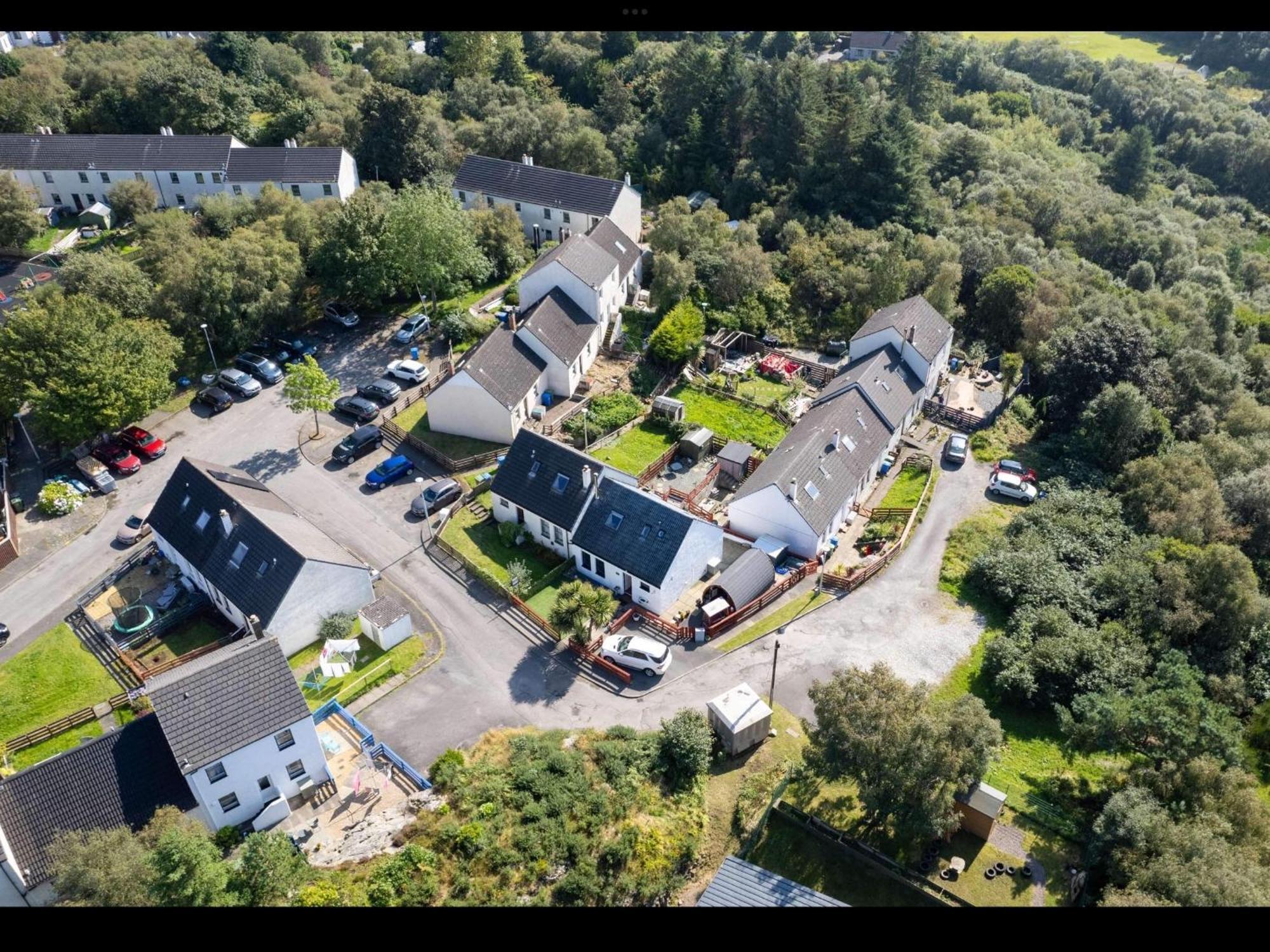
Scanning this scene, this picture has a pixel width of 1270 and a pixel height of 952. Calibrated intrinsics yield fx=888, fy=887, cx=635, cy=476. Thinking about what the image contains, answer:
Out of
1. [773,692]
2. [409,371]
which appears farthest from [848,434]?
[409,371]

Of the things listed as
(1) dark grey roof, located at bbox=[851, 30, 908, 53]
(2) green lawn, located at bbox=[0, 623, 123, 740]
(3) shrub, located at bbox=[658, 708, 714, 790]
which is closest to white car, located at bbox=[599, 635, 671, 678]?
(3) shrub, located at bbox=[658, 708, 714, 790]

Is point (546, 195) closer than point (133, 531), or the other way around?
point (133, 531)

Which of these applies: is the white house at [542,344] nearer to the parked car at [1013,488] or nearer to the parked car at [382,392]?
the parked car at [382,392]

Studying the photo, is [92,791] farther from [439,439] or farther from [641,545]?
[439,439]

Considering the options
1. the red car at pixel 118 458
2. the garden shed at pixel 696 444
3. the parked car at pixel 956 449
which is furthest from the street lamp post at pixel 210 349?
the parked car at pixel 956 449

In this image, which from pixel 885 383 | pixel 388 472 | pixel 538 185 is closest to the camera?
pixel 388 472

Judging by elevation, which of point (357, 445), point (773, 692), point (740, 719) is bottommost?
point (357, 445)
